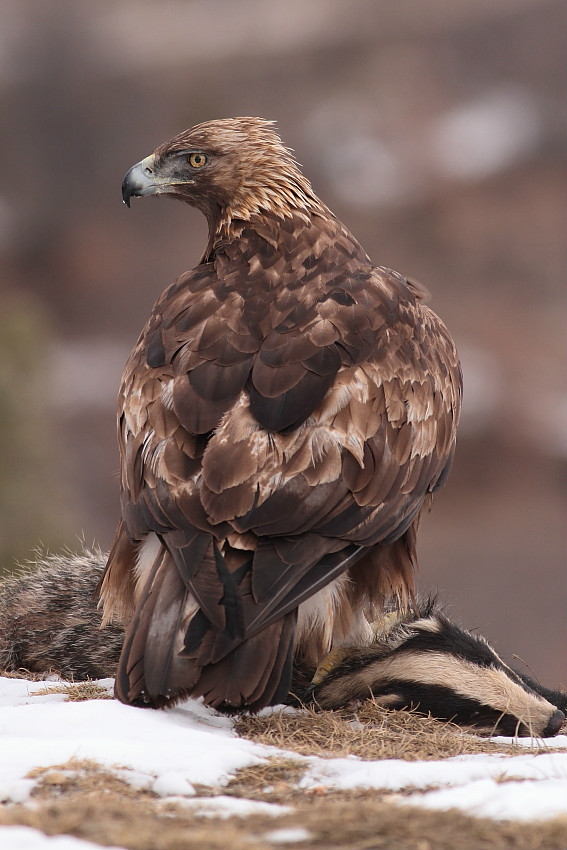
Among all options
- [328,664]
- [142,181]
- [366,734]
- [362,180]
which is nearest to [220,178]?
[142,181]

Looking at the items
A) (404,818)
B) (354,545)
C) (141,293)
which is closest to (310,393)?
(354,545)

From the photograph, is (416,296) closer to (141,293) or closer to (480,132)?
(141,293)

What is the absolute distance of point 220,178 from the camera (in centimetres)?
587

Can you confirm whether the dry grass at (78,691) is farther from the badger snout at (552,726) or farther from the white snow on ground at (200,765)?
the badger snout at (552,726)

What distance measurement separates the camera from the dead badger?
177 inches

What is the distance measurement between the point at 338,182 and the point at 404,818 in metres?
30.5

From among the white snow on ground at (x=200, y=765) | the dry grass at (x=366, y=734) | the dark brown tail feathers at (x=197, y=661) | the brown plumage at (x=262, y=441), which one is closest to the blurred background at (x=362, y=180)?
the brown plumage at (x=262, y=441)

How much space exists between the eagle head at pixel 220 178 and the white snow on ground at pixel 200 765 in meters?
2.88

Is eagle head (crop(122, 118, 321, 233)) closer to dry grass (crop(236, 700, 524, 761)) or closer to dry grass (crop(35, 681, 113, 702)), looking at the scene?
dry grass (crop(35, 681, 113, 702))

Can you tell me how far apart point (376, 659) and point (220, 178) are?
8.68 feet

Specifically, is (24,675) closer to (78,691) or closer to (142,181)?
(78,691)

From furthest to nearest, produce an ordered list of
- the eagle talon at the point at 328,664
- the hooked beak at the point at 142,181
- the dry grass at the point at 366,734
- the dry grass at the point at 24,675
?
1. the hooked beak at the point at 142,181
2. the dry grass at the point at 24,675
3. the eagle talon at the point at 328,664
4. the dry grass at the point at 366,734

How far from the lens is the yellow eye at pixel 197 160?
5.85 metres

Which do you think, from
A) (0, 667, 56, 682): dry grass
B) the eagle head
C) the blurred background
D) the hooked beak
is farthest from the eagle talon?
the blurred background
